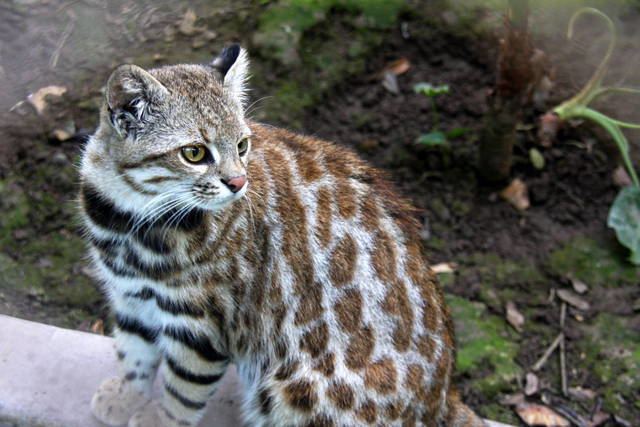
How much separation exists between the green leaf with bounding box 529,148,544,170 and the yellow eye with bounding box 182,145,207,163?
139 inches

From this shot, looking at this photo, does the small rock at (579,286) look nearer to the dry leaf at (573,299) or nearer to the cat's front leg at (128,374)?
the dry leaf at (573,299)

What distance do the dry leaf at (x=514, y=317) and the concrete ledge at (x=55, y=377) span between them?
124 cm

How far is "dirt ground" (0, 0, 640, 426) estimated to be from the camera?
5.18 meters

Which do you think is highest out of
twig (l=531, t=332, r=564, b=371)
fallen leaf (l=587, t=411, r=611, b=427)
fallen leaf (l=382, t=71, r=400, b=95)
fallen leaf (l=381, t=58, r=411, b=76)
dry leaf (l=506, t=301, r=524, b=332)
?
fallen leaf (l=381, t=58, r=411, b=76)

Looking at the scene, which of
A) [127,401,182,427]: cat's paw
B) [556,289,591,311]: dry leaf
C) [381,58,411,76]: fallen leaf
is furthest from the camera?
[381,58,411,76]: fallen leaf

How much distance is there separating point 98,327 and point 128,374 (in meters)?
1.06

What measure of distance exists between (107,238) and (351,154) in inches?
50.2

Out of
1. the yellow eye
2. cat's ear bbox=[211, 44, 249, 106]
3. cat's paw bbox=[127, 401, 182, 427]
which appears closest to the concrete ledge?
cat's paw bbox=[127, 401, 182, 427]

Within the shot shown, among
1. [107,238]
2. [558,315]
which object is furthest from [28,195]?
[558,315]

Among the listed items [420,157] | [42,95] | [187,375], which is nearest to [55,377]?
[187,375]

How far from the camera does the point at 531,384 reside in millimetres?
5098

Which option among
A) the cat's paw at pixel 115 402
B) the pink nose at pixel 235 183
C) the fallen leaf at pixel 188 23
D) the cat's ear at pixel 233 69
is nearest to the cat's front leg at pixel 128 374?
the cat's paw at pixel 115 402

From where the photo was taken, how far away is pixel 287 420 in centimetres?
369

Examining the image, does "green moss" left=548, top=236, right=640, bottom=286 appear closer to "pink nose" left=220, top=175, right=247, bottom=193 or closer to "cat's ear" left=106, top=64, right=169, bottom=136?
"pink nose" left=220, top=175, right=247, bottom=193
